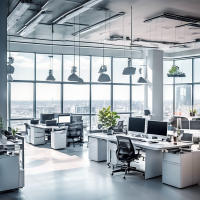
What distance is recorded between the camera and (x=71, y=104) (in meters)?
12.8

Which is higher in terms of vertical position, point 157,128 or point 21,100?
point 21,100

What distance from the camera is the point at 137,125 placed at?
7191mm

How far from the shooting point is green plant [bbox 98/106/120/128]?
7.58 metres

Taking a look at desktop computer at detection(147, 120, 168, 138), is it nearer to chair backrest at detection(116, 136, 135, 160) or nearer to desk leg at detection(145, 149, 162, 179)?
desk leg at detection(145, 149, 162, 179)

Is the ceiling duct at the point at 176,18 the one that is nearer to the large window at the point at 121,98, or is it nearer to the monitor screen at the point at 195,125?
the monitor screen at the point at 195,125

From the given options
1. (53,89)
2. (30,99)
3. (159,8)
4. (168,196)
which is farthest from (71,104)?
(168,196)

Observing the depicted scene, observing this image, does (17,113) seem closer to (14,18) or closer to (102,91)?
(102,91)

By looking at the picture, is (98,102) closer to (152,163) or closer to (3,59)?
(152,163)

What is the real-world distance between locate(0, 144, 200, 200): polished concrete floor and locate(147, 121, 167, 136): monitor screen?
1090 mm

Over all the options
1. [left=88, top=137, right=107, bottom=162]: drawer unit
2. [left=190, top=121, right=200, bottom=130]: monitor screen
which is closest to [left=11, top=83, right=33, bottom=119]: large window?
[left=88, top=137, right=107, bottom=162]: drawer unit

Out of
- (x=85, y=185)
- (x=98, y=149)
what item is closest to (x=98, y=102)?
(x=98, y=149)

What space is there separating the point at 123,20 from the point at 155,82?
605cm

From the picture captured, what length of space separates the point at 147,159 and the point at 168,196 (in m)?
1.28

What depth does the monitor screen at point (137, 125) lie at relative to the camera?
7040 mm
